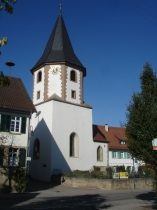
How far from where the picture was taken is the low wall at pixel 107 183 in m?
24.8

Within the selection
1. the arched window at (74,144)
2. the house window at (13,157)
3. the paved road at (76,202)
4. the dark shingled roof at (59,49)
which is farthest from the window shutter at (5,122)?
the dark shingled roof at (59,49)

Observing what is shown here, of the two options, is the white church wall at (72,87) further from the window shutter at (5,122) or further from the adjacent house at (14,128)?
the window shutter at (5,122)

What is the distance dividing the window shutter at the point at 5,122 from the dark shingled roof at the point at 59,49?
1413 cm

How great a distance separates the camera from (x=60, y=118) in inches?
1240

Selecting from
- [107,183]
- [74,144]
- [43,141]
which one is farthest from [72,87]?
[107,183]

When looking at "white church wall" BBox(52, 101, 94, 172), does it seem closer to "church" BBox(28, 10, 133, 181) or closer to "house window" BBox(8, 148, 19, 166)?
"church" BBox(28, 10, 133, 181)

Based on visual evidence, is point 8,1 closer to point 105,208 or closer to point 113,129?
point 105,208

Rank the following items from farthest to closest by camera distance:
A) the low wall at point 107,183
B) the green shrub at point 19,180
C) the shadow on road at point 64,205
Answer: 1. the low wall at point 107,183
2. the green shrub at point 19,180
3. the shadow on road at point 64,205

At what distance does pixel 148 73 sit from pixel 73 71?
67.5 feet

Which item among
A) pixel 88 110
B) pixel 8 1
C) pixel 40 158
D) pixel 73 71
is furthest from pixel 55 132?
pixel 8 1

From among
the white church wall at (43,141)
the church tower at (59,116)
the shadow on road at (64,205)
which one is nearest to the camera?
the shadow on road at (64,205)

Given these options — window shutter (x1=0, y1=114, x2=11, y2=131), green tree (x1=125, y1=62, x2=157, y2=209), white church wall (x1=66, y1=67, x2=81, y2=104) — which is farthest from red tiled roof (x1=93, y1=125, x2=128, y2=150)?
green tree (x1=125, y1=62, x2=157, y2=209)

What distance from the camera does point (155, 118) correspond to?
528 inches

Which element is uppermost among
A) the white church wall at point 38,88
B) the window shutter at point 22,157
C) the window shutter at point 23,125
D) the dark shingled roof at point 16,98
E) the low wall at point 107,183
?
the white church wall at point 38,88
